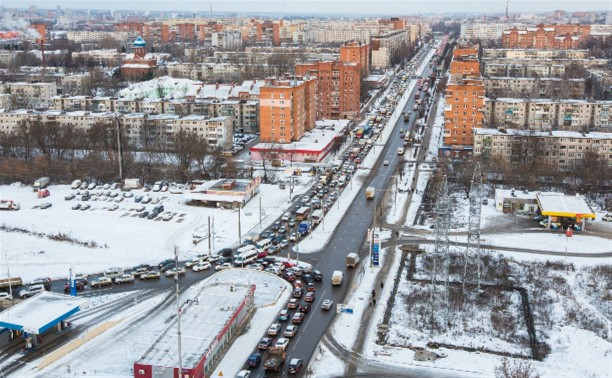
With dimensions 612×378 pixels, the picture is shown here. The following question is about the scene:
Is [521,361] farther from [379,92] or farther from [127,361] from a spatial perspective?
[379,92]

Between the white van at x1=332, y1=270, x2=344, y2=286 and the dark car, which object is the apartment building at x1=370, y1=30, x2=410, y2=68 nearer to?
the dark car

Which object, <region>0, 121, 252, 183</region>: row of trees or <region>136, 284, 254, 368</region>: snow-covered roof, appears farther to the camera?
<region>0, 121, 252, 183</region>: row of trees

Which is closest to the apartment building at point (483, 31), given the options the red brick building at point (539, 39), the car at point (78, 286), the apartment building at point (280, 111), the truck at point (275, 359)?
the red brick building at point (539, 39)

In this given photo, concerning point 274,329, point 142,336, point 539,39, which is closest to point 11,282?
point 142,336

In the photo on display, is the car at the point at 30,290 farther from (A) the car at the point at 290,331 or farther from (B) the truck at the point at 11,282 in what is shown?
(A) the car at the point at 290,331

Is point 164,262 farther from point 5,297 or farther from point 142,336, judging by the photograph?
point 142,336

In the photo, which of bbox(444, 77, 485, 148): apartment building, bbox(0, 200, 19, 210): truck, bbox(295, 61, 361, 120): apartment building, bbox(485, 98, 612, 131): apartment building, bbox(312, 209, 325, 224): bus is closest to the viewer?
bbox(312, 209, 325, 224): bus

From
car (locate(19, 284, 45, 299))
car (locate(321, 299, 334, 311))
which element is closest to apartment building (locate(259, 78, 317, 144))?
car (locate(19, 284, 45, 299))

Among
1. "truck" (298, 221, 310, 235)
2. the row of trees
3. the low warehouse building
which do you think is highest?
the row of trees
